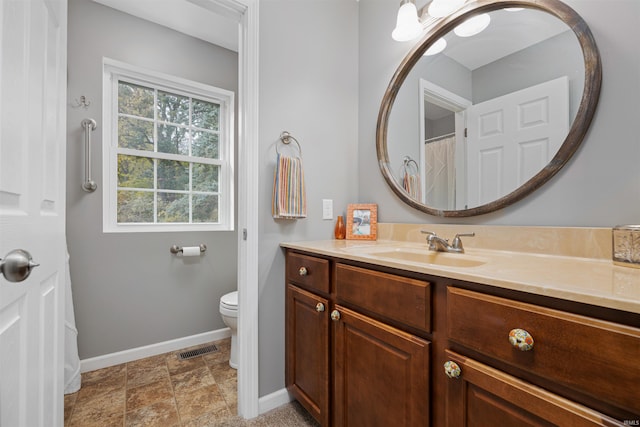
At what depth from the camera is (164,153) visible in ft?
7.47

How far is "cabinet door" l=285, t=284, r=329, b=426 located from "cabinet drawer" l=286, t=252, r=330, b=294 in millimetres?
46

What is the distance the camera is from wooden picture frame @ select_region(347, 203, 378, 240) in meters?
1.66

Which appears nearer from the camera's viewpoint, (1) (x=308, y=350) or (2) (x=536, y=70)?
(2) (x=536, y=70)

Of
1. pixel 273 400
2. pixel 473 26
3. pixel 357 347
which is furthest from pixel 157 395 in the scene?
pixel 473 26

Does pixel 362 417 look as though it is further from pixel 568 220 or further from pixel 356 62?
pixel 356 62

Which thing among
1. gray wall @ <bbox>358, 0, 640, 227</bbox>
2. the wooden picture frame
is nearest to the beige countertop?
gray wall @ <bbox>358, 0, 640, 227</bbox>

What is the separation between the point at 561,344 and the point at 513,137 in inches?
36.3

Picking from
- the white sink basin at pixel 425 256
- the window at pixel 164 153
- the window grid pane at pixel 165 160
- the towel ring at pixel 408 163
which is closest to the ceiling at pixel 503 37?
the towel ring at pixel 408 163

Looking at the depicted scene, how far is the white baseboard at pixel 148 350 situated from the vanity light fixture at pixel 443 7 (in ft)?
8.92

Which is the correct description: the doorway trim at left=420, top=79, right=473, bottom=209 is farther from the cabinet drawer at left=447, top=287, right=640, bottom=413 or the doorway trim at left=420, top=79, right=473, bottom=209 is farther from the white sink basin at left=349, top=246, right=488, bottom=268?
the cabinet drawer at left=447, top=287, right=640, bottom=413

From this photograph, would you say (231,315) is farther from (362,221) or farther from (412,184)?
(412,184)

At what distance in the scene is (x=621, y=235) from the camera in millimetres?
808

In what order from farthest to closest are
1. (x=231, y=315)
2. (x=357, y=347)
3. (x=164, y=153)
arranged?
(x=164, y=153) < (x=231, y=315) < (x=357, y=347)

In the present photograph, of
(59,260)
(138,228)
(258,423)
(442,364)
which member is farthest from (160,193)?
(442,364)
